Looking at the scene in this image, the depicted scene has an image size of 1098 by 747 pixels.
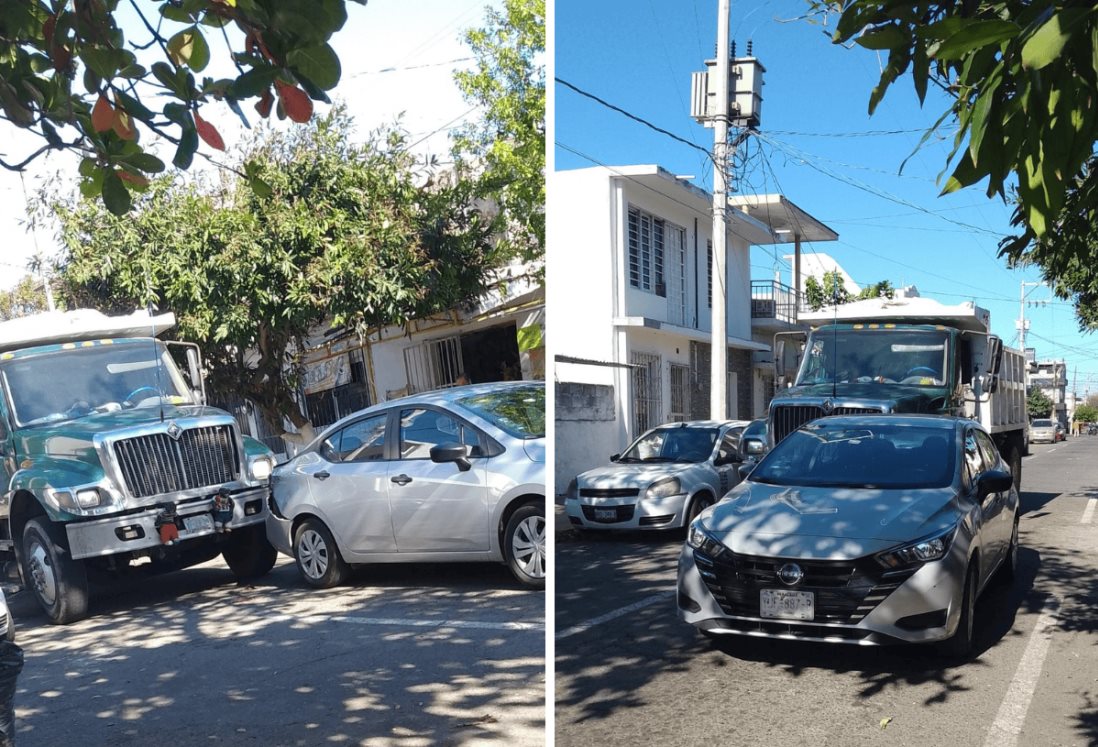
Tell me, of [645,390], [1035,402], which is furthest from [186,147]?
[1035,402]

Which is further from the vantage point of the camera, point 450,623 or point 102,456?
point 450,623

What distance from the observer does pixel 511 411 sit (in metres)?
2.68

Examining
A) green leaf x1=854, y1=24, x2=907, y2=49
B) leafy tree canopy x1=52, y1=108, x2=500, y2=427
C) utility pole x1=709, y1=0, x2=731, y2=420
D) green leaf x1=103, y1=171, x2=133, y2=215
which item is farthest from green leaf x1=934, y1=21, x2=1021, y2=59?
green leaf x1=103, y1=171, x2=133, y2=215

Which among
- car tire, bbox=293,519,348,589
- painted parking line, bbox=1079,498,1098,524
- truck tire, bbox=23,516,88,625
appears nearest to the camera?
truck tire, bbox=23,516,88,625

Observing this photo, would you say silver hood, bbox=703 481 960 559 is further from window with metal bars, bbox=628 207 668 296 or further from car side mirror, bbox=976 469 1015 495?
window with metal bars, bbox=628 207 668 296

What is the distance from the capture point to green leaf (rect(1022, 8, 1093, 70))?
131 centimetres

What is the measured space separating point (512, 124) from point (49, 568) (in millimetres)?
1664

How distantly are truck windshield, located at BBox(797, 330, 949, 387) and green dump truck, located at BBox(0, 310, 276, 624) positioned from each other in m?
1.58

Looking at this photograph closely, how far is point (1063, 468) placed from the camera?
4078mm

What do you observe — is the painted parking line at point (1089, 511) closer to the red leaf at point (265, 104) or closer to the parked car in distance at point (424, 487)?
the parked car in distance at point (424, 487)

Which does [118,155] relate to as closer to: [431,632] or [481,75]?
[481,75]

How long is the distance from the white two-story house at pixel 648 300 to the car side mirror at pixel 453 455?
0.37 metres

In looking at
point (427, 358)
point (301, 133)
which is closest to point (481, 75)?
point (301, 133)

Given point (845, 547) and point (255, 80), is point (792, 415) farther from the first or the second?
point (255, 80)
